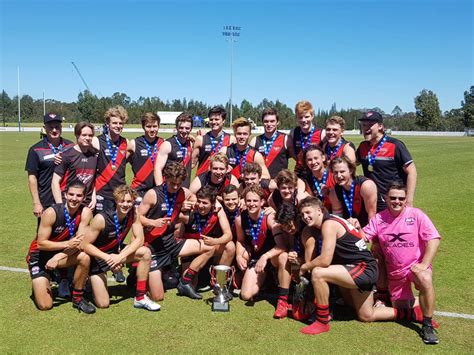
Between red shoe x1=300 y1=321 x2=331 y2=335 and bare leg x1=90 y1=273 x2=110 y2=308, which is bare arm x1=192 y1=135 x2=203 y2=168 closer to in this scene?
bare leg x1=90 y1=273 x2=110 y2=308

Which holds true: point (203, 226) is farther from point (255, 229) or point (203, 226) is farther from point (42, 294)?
point (42, 294)

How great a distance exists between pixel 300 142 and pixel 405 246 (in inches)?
91.8

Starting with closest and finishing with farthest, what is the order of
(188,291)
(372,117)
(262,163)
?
(188,291), (372,117), (262,163)

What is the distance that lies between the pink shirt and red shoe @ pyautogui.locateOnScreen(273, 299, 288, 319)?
1.14 m

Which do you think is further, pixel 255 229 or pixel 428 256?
pixel 255 229

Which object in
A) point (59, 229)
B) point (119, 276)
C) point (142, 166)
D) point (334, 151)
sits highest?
point (334, 151)

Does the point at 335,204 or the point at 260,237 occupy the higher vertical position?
the point at 335,204

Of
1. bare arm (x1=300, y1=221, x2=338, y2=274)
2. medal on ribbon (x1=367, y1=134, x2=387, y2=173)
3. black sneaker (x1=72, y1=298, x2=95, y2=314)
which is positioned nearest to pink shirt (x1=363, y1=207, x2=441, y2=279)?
bare arm (x1=300, y1=221, x2=338, y2=274)

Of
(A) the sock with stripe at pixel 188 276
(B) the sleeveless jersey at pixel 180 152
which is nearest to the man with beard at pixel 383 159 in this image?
(A) the sock with stripe at pixel 188 276

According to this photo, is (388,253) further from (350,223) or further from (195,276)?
→ (195,276)

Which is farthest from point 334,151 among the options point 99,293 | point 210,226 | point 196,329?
point 99,293

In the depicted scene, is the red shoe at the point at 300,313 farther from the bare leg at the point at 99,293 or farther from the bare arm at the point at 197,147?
the bare arm at the point at 197,147

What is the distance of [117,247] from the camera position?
16.7 feet

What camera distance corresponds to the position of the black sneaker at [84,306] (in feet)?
15.5
